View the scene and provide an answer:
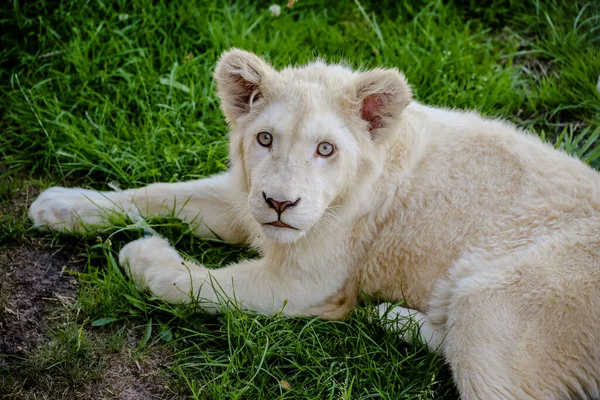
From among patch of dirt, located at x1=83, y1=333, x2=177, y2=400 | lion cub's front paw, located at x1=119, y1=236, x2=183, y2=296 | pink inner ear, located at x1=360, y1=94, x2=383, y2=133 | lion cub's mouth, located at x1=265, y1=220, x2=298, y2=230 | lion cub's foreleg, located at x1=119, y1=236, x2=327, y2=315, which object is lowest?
patch of dirt, located at x1=83, y1=333, x2=177, y2=400

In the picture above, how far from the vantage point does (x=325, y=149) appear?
4.49 m

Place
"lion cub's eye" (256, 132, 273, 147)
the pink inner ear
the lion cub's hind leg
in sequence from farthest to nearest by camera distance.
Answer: the lion cub's hind leg → the pink inner ear → "lion cub's eye" (256, 132, 273, 147)

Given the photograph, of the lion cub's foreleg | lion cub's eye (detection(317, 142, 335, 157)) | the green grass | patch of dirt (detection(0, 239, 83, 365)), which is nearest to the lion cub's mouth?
lion cub's eye (detection(317, 142, 335, 157))

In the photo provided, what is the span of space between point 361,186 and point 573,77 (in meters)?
2.96

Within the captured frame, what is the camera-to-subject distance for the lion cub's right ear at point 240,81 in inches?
183

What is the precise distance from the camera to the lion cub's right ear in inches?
183

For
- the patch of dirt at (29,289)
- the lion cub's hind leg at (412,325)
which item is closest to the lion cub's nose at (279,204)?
the lion cub's hind leg at (412,325)

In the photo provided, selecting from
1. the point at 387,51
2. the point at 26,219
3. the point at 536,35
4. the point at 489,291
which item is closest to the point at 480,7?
the point at 536,35

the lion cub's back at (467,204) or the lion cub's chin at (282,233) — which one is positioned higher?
the lion cub's back at (467,204)

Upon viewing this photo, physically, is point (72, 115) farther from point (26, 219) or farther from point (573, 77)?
point (573, 77)

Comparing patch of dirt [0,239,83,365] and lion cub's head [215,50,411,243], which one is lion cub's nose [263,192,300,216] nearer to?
lion cub's head [215,50,411,243]

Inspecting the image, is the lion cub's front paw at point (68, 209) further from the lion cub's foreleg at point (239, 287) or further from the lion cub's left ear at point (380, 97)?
the lion cub's left ear at point (380, 97)

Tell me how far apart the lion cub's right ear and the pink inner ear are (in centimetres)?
60

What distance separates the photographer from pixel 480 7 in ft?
25.0
